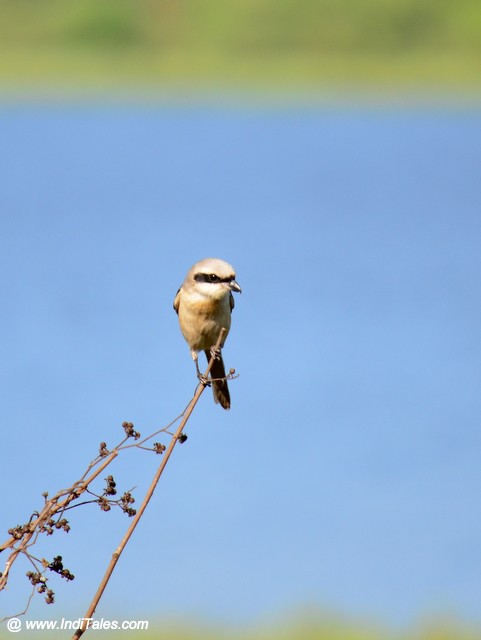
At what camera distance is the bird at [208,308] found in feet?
7.04

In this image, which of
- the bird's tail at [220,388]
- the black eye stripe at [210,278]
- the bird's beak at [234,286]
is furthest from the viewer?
the bird's tail at [220,388]

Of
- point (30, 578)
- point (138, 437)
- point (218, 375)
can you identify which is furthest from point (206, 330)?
point (30, 578)

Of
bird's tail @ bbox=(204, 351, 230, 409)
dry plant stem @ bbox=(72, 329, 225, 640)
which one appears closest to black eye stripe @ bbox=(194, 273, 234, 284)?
bird's tail @ bbox=(204, 351, 230, 409)

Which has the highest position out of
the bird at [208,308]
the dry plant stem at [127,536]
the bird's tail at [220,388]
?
the bird at [208,308]

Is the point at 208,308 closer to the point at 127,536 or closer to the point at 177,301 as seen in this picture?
the point at 177,301

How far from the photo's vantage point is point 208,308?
2242mm

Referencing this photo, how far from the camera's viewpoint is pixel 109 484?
994 mm

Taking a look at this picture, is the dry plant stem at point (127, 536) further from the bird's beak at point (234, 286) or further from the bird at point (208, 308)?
the bird at point (208, 308)

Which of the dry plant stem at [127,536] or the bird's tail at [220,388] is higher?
the bird's tail at [220,388]

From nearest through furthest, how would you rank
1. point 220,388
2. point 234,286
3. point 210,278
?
point 234,286
point 210,278
point 220,388

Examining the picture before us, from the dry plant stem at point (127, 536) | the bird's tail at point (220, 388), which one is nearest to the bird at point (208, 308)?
the bird's tail at point (220, 388)

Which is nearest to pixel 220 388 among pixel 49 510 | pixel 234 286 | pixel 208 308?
pixel 208 308

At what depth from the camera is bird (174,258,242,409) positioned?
214 cm

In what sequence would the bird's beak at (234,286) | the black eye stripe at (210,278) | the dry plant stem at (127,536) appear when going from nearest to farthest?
1. the dry plant stem at (127,536)
2. the bird's beak at (234,286)
3. the black eye stripe at (210,278)
